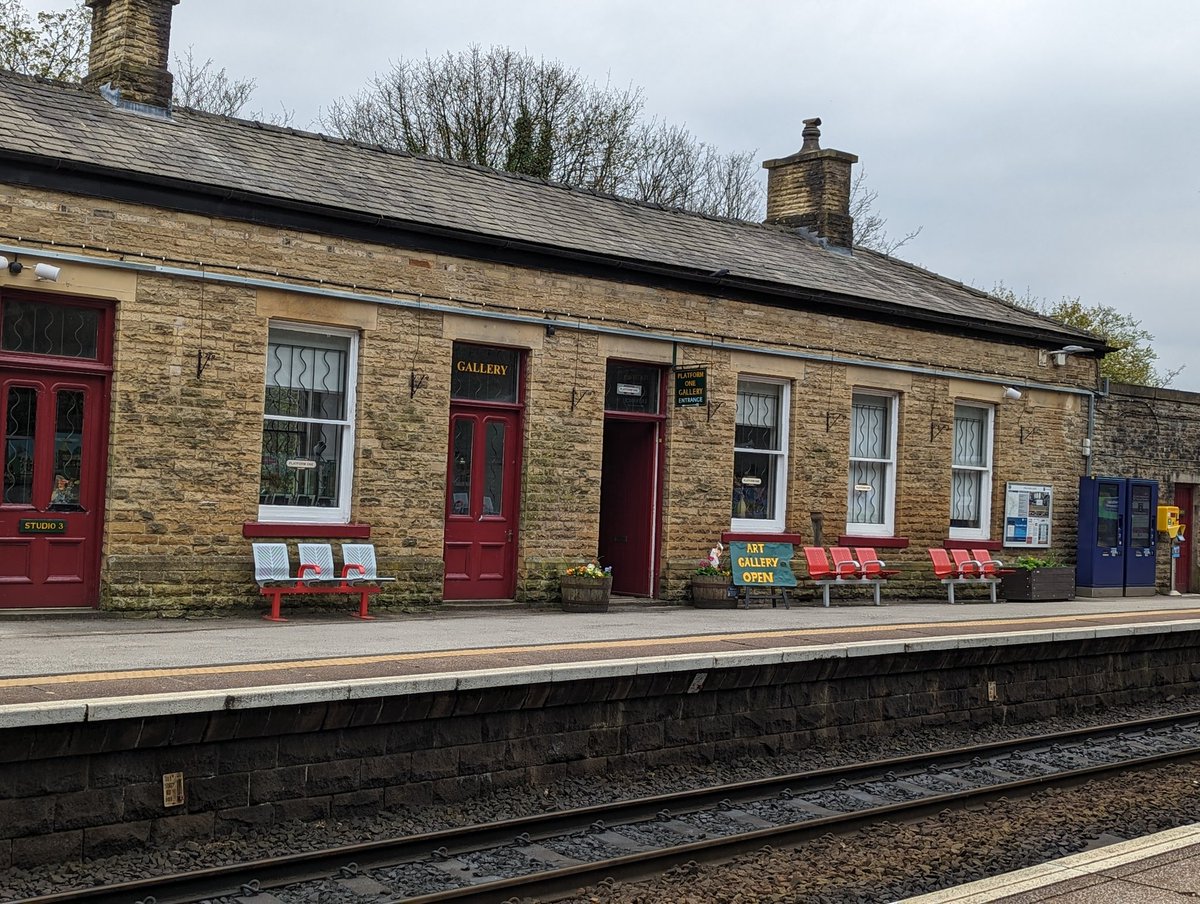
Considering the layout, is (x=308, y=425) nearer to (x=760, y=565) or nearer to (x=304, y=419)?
(x=304, y=419)

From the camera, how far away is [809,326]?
1866 cm

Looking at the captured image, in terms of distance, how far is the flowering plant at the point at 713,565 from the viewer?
56.4 feet

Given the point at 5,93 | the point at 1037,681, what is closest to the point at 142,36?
the point at 5,93

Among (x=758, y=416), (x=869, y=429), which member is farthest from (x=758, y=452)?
(x=869, y=429)

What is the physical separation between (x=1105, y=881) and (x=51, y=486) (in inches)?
394

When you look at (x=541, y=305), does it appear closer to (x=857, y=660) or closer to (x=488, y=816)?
(x=857, y=660)

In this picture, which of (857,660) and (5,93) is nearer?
(857,660)

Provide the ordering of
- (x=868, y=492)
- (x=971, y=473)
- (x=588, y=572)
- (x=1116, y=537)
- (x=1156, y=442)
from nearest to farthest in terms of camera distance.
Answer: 1. (x=588, y=572)
2. (x=868, y=492)
3. (x=971, y=473)
4. (x=1116, y=537)
5. (x=1156, y=442)

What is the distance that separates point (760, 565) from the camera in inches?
696

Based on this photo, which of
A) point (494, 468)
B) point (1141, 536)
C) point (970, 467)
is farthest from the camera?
point (1141, 536)

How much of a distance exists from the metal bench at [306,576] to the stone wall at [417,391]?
24cm

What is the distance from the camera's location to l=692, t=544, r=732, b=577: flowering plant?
56.4ft

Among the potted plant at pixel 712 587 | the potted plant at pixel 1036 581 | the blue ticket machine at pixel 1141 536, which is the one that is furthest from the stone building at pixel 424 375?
the blue ticket machine at pixel 1141 536

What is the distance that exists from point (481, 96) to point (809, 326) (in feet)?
58.8
